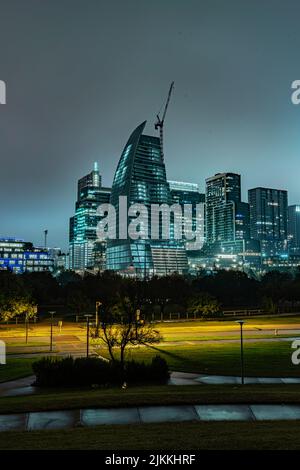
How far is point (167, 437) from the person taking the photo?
13.1 metres

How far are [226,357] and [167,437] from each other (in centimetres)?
2770

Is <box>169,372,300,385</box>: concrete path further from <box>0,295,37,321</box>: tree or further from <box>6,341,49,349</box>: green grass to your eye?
<box>0,295,37,321</box>: tree

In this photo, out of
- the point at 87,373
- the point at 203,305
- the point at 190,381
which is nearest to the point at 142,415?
the point at 87,373

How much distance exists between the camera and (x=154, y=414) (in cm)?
1794

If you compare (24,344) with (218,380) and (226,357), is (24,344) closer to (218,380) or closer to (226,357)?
(226,357)

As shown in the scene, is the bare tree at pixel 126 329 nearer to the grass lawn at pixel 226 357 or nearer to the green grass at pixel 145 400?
the grass lawn at pixel 226 357

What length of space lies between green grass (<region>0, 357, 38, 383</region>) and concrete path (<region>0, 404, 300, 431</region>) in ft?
48.3

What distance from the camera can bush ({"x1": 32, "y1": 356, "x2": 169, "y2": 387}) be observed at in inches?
1141

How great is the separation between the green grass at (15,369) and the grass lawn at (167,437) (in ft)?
61.4

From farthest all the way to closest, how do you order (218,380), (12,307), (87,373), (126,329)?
(12,307), (126,329), (218,380), (87,373)

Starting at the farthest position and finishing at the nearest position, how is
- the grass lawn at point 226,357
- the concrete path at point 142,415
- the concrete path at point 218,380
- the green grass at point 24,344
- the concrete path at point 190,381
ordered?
the green grass at point 24,344
the grass lawn at point 226,357
the concrete path at point 218,380
the concrete path at point 190,381
the concrete path at point 142,415

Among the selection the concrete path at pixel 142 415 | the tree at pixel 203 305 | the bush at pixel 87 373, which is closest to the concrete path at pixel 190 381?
the bush at pixel 87 373

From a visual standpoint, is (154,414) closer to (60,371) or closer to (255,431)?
(255,431)

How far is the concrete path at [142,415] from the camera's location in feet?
54.4
